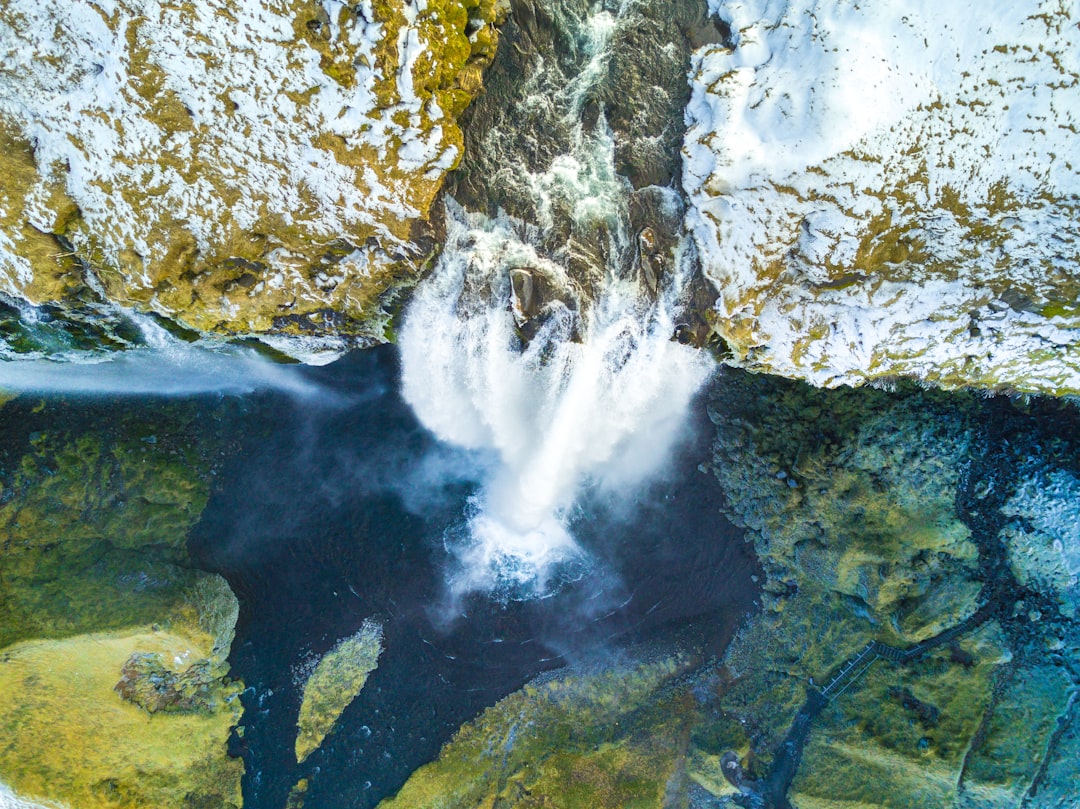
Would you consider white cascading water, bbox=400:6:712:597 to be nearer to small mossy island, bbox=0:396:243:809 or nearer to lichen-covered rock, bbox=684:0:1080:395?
lichen-covered rock, bbox=684:0:1080:395

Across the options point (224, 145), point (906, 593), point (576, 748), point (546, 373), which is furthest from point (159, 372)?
point (906, 593)

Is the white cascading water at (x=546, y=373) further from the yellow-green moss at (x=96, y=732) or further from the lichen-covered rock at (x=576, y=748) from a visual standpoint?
the yellow-green moss at (x=96, y=732)

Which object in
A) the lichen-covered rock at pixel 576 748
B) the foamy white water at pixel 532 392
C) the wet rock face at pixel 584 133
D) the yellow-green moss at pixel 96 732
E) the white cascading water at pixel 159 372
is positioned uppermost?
the wet rock face at pixel 584 133

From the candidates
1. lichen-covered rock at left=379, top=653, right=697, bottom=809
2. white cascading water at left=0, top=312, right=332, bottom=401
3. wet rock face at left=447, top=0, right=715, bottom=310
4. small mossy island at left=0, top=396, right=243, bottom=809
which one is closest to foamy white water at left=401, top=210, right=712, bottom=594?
wet rock face at left=447, top=0, right=715, bottom=310

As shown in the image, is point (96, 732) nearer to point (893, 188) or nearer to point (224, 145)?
point (224, 145)

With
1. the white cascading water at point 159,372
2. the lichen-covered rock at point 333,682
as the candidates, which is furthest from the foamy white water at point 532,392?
the white cascading water at point 159,372

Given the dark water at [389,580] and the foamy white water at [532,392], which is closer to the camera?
the foamy white water at [532,392]
